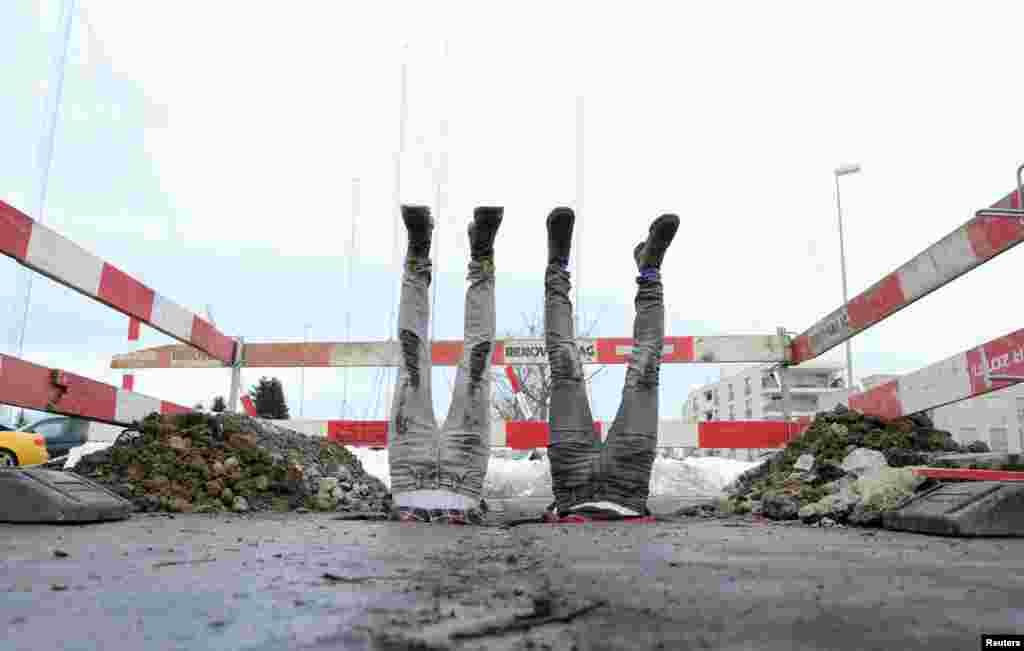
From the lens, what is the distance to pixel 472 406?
12.0 feet

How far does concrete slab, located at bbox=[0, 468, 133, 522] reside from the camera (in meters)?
2.80

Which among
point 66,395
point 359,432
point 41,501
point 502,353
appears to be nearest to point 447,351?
point 502,353

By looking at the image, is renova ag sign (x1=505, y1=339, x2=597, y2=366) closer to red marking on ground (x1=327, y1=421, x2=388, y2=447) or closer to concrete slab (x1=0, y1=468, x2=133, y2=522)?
red marking on ground (x1=327, y1=421, x2=388, y2=447)

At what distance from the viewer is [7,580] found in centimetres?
146

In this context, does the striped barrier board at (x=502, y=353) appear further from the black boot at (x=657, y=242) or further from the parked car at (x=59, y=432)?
the parked car at (x=59, y=432)

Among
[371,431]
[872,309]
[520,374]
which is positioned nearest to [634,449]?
[872,309]

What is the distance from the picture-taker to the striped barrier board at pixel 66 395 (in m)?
3.81

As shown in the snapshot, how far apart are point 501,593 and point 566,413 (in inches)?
95.6

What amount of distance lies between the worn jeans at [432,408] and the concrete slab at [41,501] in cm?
129

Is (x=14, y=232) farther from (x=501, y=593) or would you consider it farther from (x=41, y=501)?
(x=501, y=593)

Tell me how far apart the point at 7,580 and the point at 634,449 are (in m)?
2.68

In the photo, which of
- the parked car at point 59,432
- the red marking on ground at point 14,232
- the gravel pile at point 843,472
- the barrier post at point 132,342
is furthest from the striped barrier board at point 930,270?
the parked car at point 59,432

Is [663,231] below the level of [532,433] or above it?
above

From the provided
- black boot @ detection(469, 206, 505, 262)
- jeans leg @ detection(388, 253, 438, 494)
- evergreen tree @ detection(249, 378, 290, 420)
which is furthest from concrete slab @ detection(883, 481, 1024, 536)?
evergreen tree @ detection(249, 378, 290, 420)
